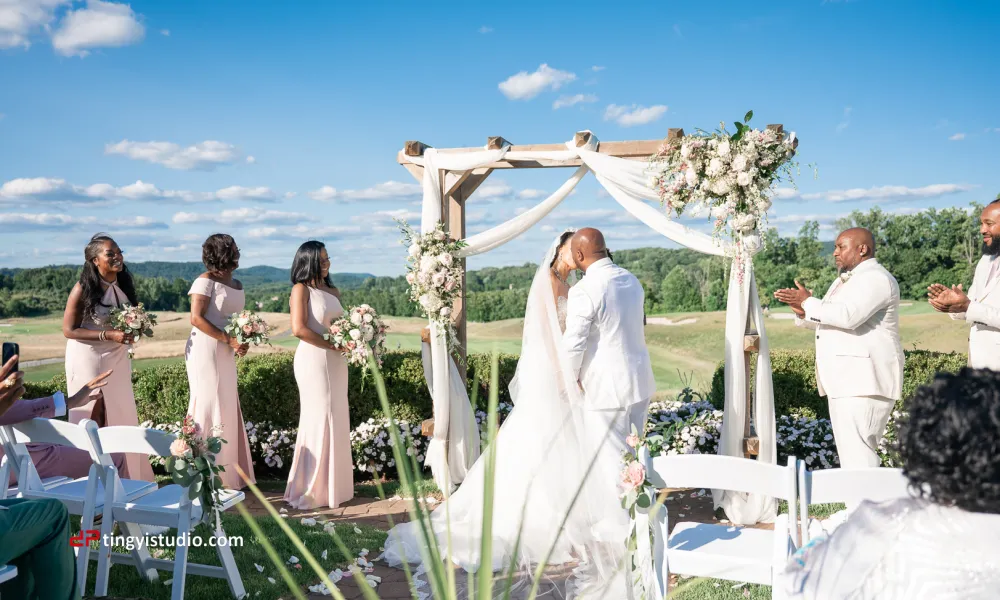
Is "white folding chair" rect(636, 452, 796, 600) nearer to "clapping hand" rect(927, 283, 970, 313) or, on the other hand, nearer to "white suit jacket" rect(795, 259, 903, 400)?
"white suit jacket" rect(795, 259, 903, 400)

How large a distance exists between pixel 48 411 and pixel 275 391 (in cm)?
337

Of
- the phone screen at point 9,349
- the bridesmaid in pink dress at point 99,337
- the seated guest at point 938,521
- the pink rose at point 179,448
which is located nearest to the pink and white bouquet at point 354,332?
the bridesmaid in pink dress at point 99,337

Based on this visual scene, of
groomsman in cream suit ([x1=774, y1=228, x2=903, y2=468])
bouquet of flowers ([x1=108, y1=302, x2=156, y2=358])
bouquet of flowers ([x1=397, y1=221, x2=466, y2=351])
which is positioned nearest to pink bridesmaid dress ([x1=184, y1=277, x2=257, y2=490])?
bouquet of flowers ([x1=108, y1=302, x2=156, y2=358])

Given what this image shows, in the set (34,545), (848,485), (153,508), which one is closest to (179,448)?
(153,508)

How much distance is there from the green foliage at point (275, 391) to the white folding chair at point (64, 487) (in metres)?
3.13

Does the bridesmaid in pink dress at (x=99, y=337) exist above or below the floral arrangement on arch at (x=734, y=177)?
below

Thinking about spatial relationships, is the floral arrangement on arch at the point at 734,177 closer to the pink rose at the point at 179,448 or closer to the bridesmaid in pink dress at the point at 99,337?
the pink rose at the point at 179,448

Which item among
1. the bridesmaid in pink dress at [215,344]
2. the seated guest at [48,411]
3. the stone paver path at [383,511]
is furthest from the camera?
the bridesmaid in pink dress at [215,344]

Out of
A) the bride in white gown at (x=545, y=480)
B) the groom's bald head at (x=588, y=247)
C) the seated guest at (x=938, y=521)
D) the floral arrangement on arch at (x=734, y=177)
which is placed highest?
the floral arrangement on arch at (x=734, y=177)

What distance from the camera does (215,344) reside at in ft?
20.0

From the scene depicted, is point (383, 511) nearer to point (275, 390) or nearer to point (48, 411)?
point (275, 390)

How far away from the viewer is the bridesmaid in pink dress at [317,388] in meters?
5.91

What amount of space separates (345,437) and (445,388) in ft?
3.11

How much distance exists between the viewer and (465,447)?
6.57 meters
